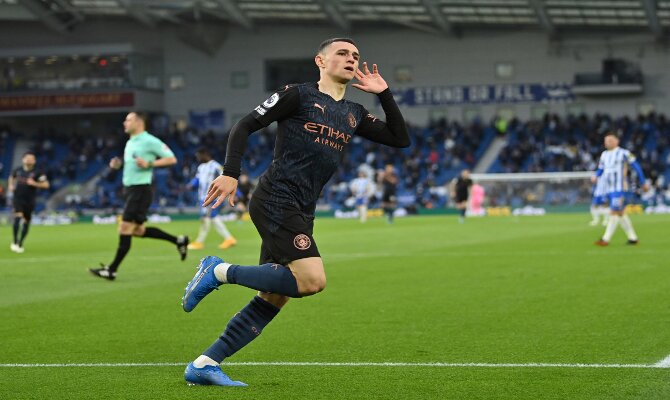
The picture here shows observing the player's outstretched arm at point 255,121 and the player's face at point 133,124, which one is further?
the player's face at point 133,124

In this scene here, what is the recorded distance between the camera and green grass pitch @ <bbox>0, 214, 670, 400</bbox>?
7402 millimetres

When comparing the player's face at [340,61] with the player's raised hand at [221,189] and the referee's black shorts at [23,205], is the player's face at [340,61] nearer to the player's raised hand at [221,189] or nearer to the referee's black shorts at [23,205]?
the player's raised hand at [221,189]

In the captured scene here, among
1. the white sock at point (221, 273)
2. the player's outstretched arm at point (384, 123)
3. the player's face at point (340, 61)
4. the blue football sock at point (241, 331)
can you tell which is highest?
the player's face at point (340, 61)

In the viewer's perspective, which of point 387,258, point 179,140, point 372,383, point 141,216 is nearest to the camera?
point 372,383

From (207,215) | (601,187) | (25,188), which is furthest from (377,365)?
(25,188)

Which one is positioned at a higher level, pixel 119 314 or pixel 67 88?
pixel 67 88

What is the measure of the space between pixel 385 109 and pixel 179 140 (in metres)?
64.0

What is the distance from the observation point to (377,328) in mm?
10773

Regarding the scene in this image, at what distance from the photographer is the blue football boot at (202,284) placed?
7.46 meters

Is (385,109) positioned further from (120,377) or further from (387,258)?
(387,258)

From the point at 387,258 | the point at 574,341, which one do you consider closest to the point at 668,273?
the point at 387,258

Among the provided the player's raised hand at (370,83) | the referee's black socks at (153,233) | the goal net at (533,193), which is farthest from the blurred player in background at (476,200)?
the player's raised hand at (370,83)

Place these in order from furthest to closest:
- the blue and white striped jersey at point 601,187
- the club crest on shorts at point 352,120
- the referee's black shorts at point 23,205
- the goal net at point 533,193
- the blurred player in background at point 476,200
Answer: the goal net at point 533,193, the blurred player in background at point 476,200, the referee's black shorts at point 23,205, the blue and white striped jersey at point 601,187, the club crest on shorts at point 352,120

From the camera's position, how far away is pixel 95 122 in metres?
75.3
